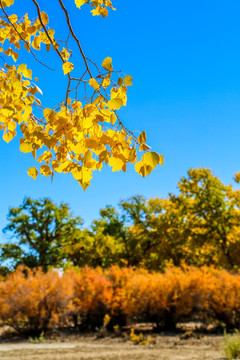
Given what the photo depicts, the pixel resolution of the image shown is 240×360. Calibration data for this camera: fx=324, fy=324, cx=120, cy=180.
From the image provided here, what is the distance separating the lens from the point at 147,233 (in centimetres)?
2247

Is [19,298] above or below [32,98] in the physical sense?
below

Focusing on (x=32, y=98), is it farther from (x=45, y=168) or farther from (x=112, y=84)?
(x=112, y=84)

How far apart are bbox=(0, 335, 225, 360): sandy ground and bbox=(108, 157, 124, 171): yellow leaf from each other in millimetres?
5131

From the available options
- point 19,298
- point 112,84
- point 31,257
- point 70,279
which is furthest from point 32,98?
point 31,257

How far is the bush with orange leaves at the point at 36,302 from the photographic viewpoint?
859cm

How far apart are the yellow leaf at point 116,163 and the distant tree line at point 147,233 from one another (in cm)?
1642

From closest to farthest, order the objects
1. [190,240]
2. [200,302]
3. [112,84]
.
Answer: [112,84]
[200,302]
[190,240]

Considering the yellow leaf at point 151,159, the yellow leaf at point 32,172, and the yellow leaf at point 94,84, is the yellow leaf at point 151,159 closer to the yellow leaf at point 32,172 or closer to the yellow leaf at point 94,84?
the yellow leaf at point 94,84

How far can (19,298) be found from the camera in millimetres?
8617

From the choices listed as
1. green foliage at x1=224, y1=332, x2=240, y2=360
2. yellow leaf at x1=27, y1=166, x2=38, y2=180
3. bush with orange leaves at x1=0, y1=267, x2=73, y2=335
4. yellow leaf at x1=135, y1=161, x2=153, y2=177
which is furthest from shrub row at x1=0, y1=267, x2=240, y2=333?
yellow leaf at x1=135, y1=161, x2=153, y2=177

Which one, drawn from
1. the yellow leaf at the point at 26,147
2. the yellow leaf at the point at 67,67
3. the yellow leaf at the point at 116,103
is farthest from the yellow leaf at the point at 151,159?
the yellow leaf at the point at 67,67

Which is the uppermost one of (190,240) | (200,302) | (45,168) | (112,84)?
(190,240)

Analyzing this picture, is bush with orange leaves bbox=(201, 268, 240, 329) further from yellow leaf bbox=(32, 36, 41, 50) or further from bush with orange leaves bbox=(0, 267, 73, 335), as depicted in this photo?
yellow leaf bbox=(32, 36, 41, 50)

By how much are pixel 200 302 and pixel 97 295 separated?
2970mm
